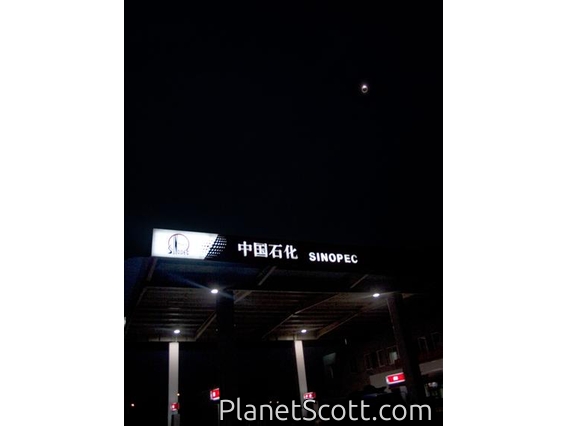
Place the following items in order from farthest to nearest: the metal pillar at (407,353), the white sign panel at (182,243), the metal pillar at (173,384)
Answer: the metal pillar at (173,384)
the metal pillar at (407,353)
the white sign panel at (182,243)

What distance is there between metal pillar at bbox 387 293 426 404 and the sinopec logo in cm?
860

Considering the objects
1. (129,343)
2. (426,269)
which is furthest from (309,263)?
(129,343)

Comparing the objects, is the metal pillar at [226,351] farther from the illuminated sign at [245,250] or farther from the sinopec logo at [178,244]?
the sinopec logo at [178,244]

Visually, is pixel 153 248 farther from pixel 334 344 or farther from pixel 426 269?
pixel 334 344

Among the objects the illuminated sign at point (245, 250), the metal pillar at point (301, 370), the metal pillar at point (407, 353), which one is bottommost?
the metal pillar at point (301, 370)

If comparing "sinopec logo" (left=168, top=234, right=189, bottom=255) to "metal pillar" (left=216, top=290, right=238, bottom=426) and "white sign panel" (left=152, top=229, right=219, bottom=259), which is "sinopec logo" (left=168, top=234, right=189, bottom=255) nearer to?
"white sign panel" (left=152, top=229, right=219, bottom=259)

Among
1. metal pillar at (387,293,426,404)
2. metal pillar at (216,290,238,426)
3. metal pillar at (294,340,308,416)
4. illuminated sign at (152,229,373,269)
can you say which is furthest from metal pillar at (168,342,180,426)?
illuminated sign at (152,229,373,269)

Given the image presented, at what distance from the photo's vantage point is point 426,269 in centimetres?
1483

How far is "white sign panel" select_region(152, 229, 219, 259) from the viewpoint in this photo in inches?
400

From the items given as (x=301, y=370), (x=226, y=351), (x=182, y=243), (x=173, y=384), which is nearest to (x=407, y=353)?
(x=226, y=351)

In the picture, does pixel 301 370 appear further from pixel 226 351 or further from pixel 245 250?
pixel 245 250

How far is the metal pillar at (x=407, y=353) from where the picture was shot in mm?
14227

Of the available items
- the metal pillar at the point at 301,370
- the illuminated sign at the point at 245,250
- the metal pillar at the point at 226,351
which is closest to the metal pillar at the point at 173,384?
the metal pillar at the point at 301,370

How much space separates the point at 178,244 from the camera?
10367 millimetres
